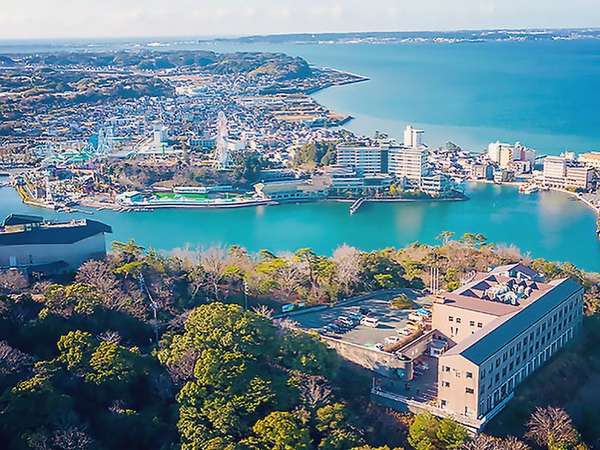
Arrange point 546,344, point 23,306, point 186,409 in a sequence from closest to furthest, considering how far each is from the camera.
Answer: point 186,409 → point 23,306 → point 546,344

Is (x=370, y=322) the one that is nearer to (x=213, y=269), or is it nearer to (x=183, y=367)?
(x=213, y=269)

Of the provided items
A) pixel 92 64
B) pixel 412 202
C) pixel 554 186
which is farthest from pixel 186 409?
pixel 92 64

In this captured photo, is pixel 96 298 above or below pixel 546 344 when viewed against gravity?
above

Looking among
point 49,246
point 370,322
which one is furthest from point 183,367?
point 49,246

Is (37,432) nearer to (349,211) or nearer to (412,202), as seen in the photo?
(349,211)

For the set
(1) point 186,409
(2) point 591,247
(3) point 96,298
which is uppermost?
(3) point 96,298

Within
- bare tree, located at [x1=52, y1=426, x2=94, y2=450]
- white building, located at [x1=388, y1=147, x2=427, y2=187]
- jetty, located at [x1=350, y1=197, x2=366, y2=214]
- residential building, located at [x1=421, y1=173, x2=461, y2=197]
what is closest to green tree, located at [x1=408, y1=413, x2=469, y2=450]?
bare tree, located at [x1=52, y1=426, x2=94, y2=450]
